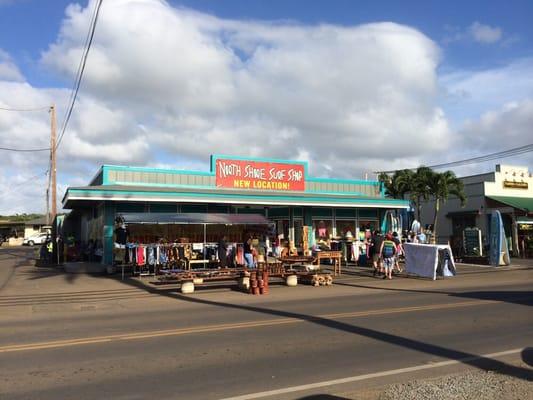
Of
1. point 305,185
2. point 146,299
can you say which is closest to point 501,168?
point 305,185

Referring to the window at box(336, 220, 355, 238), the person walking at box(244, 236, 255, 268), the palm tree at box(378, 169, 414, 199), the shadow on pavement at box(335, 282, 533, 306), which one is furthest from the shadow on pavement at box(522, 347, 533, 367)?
the palm tree at box(378, 169, 414, 199)

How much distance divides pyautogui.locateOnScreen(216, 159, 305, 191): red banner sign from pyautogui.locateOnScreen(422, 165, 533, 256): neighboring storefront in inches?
456

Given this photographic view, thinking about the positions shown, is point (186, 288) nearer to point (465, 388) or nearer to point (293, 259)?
point (293, 259)

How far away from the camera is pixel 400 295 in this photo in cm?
1470

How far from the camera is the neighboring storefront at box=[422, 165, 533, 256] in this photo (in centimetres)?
3578

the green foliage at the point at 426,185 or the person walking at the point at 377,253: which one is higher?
the green foliage at the point at 426,185

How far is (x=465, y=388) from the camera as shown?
18.4ft

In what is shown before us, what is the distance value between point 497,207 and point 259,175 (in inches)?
709

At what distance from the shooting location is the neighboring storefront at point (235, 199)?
76.0 feet

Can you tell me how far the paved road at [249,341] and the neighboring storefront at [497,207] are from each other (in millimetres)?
22379

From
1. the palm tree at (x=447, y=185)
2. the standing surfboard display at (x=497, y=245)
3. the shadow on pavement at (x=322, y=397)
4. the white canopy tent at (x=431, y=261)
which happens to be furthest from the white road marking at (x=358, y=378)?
the palm tree at (x=447, y=185)

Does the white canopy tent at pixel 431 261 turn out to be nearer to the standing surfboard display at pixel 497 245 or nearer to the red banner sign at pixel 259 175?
the standing surfboard display at pixel 497 245

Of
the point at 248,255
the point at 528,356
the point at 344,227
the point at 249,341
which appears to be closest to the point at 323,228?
the point at 344,227

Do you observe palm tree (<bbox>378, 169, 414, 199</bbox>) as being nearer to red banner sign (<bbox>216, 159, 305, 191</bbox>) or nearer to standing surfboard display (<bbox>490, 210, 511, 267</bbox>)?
red banner sign (<bbox>216, 159, 305, 191</bbox>)
